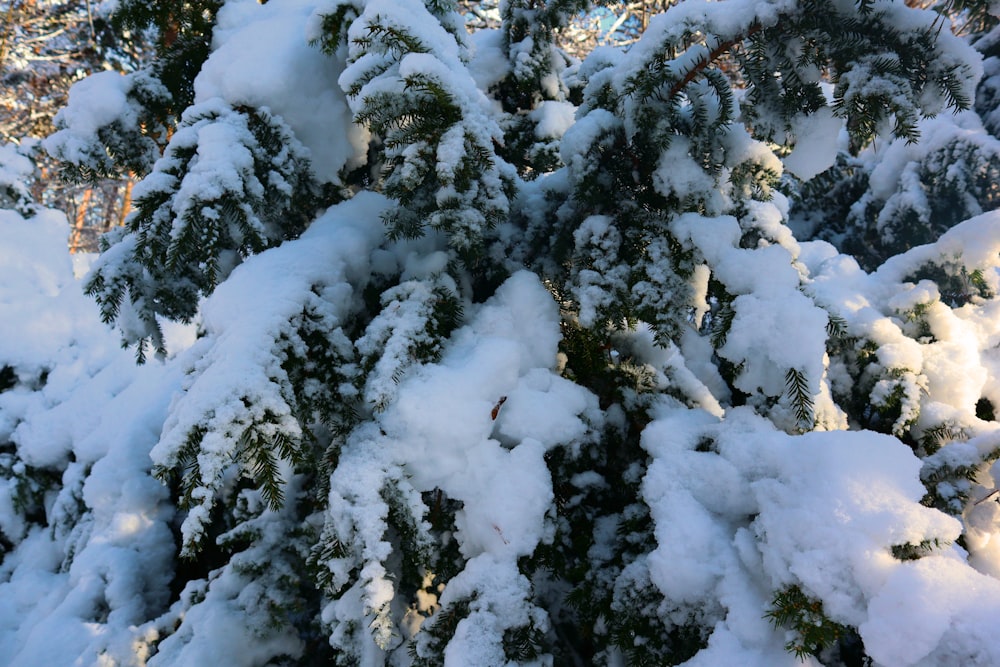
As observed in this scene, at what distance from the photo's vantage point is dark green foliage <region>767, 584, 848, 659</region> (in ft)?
3.00

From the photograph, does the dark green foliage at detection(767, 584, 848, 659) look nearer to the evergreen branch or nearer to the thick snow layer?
the evergreen branch

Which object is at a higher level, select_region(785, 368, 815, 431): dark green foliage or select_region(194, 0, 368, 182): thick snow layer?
select_region(194, 0, 368, 182): thick snow layer

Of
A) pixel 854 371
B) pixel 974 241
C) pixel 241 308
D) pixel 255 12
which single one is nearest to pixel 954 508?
pixel 854 371

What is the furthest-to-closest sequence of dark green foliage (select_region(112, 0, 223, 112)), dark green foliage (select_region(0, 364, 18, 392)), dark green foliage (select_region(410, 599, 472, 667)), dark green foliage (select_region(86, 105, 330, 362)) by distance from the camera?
dark green foliage (select_region(0, 364, 18, 392)) → dark green foliage (select_region(112, 0, 223, 112)) → dark green foliage (select_region(86, 105, 330, 362)) → dark green foliage (select_region(410, 599, 472, 667))

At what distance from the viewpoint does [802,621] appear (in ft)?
3.06

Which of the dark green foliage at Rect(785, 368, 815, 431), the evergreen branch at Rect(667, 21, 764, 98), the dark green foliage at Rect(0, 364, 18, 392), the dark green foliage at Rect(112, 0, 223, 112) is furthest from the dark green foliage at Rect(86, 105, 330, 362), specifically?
the dark green foliage at Rect(0, 364, 18, 392)

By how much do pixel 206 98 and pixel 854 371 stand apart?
7.94 feet

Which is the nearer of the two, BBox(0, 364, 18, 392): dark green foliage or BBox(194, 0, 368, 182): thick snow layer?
BBox(194, 0, 368, 182): thick snow layer

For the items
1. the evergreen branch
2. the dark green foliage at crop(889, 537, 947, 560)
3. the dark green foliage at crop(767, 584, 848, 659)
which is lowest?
the dark green foliage at crop(767, 584, 848, 659)

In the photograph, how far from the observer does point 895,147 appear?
141 inches

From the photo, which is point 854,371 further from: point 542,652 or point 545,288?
point 542,652

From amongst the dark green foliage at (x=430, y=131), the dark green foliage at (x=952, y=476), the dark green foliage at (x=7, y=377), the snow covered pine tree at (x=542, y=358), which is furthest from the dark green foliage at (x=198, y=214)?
the dark green foliage at (x=7, y=377)

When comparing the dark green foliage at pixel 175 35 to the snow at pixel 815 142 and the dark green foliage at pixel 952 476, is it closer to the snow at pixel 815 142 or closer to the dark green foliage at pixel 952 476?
the snow at pixel 815 142

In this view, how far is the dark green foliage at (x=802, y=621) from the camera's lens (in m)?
0.91
